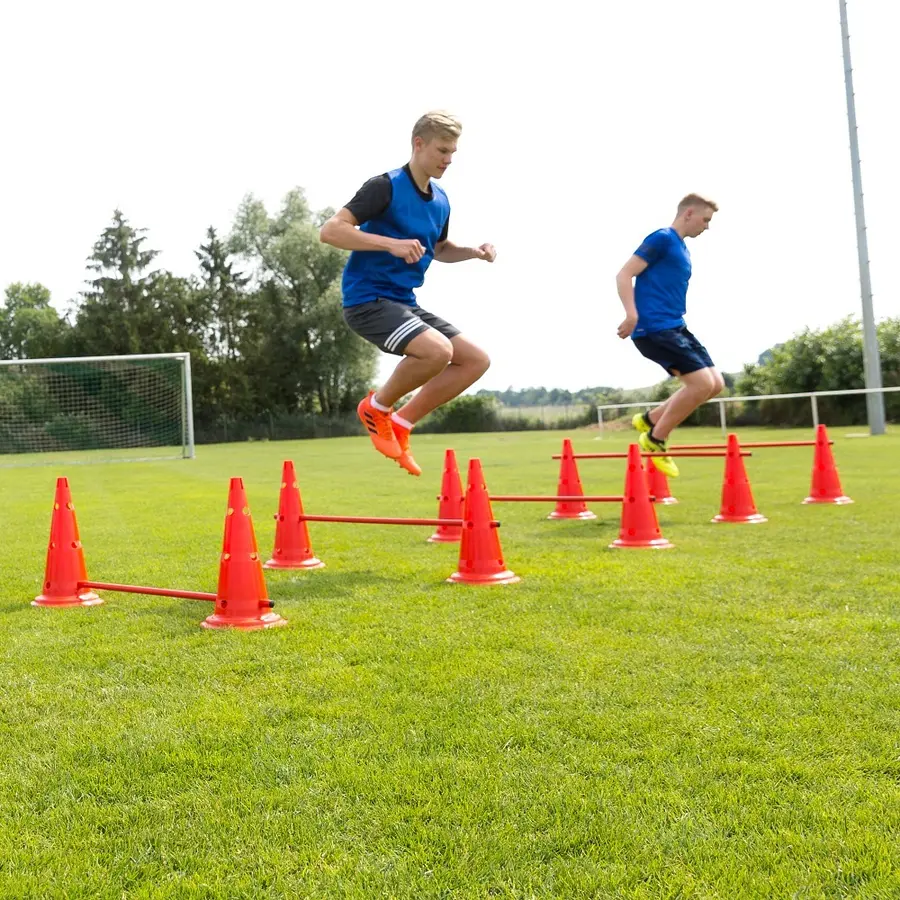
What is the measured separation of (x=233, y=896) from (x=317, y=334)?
53509 mm

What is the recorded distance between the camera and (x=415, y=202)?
5.45 meters

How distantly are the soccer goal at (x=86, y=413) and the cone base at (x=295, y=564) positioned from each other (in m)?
20.5

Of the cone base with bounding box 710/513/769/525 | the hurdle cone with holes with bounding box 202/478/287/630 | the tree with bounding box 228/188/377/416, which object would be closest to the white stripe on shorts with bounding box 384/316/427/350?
the hurdle cone with holes with bounding box 202/478/287/630

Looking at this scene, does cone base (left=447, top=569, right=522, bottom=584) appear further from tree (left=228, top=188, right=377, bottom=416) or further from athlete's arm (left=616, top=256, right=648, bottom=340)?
tree (left=228, top=188, right=377, bottom=416)

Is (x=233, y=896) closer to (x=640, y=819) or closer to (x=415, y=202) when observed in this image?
(x=640, y=819)

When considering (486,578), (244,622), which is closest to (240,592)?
(244,622)

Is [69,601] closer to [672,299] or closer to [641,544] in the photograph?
[641,544]

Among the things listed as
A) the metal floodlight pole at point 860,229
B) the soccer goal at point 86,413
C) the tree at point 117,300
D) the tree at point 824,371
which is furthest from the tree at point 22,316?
the metal floodlight pole at point 860,229

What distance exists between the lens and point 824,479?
936 centimetres

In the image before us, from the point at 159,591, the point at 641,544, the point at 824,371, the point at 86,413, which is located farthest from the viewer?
the point at 824,371

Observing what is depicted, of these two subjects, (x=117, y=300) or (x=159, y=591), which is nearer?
(x=159, y=591)

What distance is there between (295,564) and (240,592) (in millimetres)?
1787

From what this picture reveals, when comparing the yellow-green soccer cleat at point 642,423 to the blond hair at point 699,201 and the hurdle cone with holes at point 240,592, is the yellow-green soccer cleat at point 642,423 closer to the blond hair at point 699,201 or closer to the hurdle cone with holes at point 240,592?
the blond hair at point 699,201

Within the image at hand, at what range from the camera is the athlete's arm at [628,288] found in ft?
23.1
